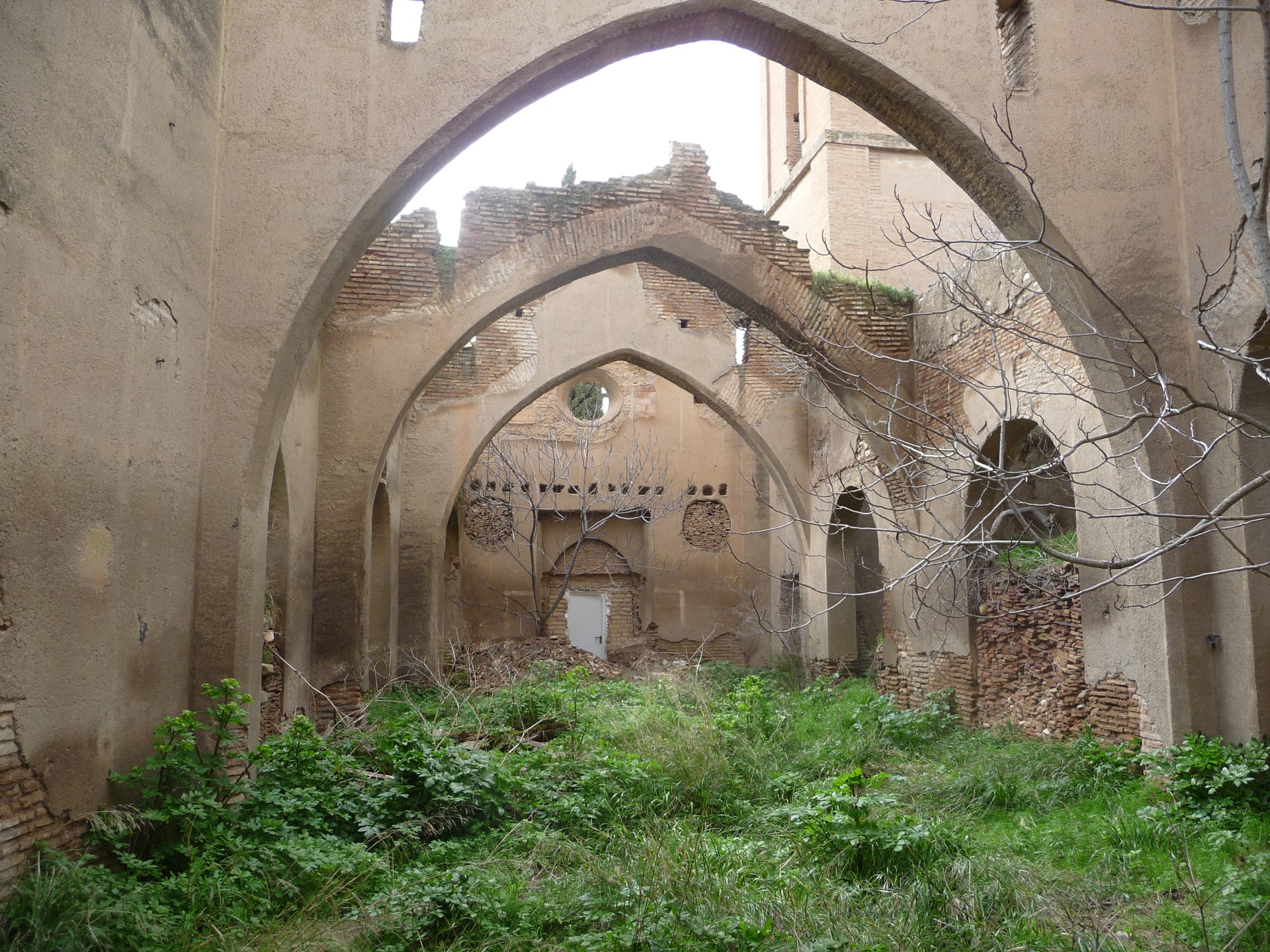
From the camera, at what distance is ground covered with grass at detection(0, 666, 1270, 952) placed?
3.59 meters

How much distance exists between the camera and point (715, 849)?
182 inches

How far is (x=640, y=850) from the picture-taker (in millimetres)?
4480

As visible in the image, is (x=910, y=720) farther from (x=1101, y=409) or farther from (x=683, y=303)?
(x=683, y=303)

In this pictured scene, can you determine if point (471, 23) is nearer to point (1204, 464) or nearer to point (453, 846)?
point (453, 846)

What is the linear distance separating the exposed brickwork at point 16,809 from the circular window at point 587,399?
14231 millimetres

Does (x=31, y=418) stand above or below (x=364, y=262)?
below

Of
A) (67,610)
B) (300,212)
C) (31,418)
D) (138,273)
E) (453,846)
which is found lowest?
(453,846)

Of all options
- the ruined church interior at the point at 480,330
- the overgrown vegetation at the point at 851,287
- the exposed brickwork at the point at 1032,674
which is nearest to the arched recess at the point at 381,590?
the ruined church interior at the point at 480,330

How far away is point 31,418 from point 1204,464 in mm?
6129

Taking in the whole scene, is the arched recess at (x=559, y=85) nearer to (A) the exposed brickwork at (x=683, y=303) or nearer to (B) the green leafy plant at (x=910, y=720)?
(B) the green leafy plant at (x=910, y=720)

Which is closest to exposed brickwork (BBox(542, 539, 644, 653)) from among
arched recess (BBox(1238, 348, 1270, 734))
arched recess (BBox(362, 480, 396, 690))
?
arched recess (BBox(362, 480, 396, 690))

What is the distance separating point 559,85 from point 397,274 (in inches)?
189

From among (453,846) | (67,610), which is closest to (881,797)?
(453,846)

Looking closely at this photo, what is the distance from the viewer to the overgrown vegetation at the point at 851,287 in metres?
10.2
